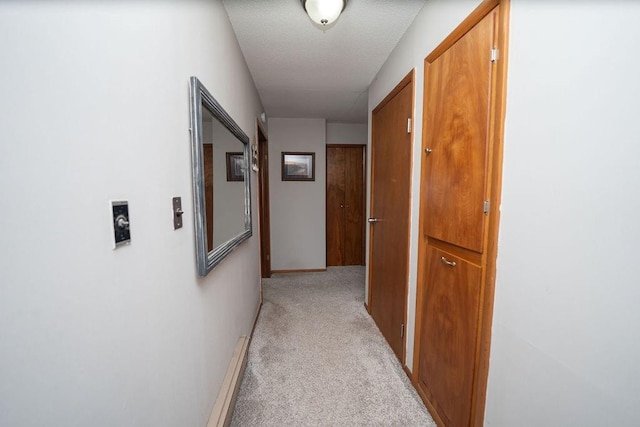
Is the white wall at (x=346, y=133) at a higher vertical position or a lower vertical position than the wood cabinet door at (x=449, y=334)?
higher

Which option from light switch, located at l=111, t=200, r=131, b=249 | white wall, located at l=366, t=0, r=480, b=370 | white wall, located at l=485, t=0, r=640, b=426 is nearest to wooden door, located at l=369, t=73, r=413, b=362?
white wall, located at l=366, t=0, r=480, b=370

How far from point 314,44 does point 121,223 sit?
1743mm

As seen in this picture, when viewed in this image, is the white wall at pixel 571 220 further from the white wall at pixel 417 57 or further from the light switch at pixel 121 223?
the light switch at pixel 121 223

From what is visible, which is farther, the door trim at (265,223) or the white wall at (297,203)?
the white wall at (297,203)

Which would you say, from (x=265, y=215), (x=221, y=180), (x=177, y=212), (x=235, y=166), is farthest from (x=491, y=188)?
(x=265, y=215)

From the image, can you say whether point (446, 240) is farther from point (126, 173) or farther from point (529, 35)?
point (126, 173)

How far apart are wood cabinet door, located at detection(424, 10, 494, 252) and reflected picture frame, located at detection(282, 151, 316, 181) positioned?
247 centimetres

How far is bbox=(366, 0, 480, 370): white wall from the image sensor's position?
3.91 feet

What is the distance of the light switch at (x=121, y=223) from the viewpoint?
1.78ft

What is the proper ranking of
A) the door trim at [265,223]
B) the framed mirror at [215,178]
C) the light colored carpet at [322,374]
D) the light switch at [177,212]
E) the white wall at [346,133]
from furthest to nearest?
the white wall at [346,133] → the door trim at [265,223] → the light colored carpet at [322,374] → the framed mirror at [215,178] → the light switch at [177,212]

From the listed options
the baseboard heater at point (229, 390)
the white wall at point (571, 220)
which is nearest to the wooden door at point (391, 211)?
the white wall at point (571, 220)

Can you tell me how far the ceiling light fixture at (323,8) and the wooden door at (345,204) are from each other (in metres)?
2.67

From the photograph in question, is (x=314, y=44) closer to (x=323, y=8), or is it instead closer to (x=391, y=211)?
(x=323, y=8)

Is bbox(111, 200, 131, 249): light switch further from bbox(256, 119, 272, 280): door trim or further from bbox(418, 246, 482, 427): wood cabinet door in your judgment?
bbox(256, 119, 272, 280): door trim
